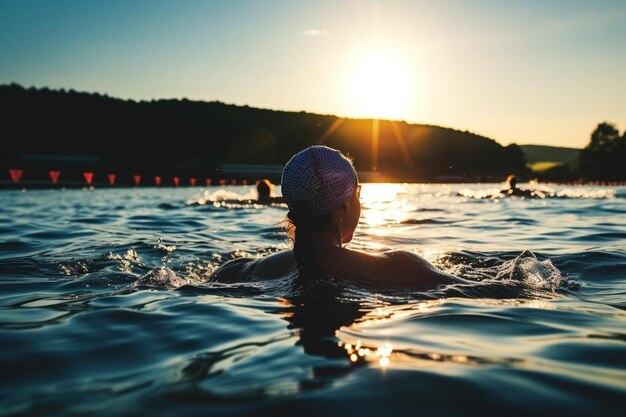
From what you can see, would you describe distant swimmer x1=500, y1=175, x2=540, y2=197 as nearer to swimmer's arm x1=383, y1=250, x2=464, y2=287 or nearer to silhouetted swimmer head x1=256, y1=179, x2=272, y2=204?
silhouetted swimmer head x1=256, y1=179, x2=272, y2=204

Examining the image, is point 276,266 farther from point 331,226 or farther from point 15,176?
point 15,176

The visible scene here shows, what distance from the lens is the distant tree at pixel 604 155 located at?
106250 mm

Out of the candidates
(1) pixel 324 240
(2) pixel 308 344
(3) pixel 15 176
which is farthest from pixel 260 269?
(3) pixel 15 176

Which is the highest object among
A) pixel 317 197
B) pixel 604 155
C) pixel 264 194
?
pixel 604 155

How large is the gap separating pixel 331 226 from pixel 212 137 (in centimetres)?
12114

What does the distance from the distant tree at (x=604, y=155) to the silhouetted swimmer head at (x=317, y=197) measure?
374 feet

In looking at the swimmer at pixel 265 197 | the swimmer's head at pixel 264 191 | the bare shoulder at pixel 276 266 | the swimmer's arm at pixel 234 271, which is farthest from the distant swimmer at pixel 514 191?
the bare shoulder at pixel 276 266

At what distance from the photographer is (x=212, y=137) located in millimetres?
121812

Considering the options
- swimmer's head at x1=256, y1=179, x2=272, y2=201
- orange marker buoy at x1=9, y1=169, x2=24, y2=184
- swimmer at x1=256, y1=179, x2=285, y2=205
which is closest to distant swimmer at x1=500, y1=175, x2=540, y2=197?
swimmer at x1=256, y1=179, x2=285, y2=205

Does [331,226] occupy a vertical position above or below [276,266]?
above

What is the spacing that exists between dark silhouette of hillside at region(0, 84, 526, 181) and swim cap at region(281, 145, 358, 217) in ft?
283

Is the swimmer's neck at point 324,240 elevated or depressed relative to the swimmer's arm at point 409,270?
elevated

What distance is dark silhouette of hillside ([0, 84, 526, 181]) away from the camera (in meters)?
99.2

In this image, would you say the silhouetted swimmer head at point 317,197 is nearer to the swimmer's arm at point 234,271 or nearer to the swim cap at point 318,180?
the swim cap at point 318,180
